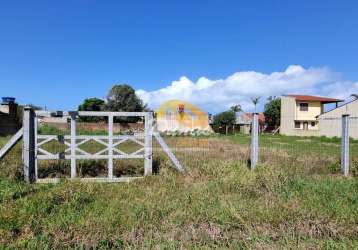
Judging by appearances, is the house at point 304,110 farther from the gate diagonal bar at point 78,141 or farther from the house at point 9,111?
the gate diagonal bar at point 78,141

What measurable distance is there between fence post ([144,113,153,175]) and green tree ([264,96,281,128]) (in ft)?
186

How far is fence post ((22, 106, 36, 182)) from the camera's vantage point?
7.71 m

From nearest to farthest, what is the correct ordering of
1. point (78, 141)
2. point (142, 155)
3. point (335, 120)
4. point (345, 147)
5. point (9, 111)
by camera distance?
point (142, 155) < point (78, 141) < point (345, 147) < point (9, 111) < point (335, 120)

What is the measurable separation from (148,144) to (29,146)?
2753mm

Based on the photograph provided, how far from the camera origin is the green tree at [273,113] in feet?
204

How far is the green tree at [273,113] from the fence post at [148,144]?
5660cm

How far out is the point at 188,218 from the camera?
199 inches

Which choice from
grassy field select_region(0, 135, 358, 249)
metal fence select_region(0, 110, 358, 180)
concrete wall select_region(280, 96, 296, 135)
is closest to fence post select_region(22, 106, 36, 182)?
metal fence select_region(0, 110, 358, 180)

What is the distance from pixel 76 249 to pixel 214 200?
2.71 meters

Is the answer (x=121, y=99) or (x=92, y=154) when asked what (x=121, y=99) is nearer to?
(x=121, y=99)

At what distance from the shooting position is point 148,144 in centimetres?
837

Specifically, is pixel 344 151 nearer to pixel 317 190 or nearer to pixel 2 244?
pixel 317 190

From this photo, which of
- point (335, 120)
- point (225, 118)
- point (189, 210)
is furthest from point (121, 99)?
point (189, 210)

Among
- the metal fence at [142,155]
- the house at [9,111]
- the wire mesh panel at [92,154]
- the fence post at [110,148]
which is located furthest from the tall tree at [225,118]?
the fence post at [110,148]
